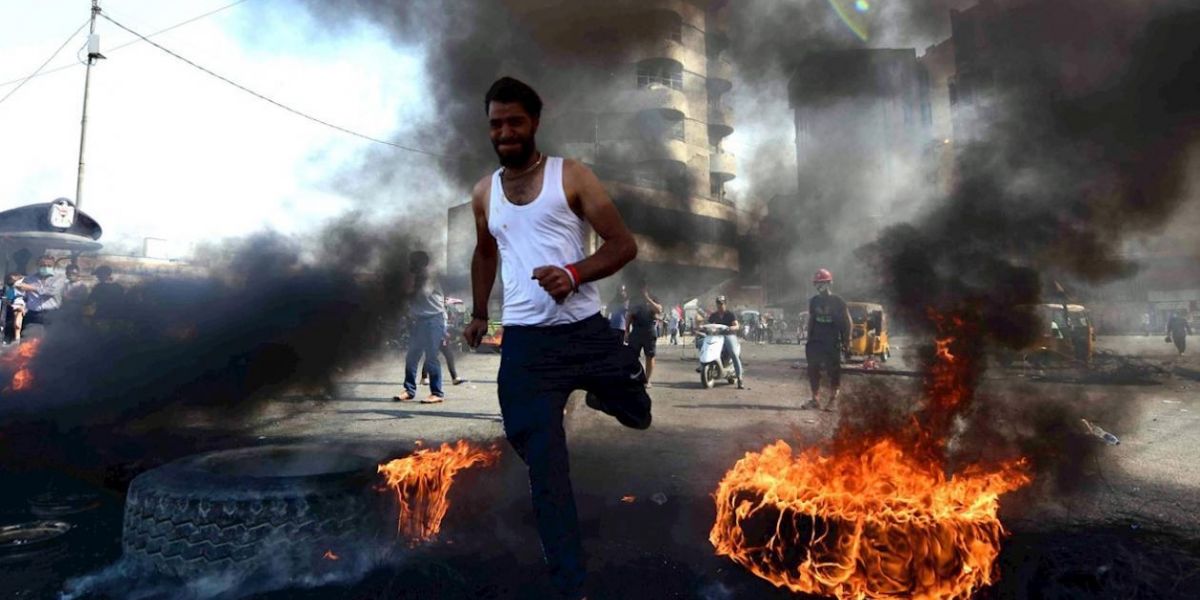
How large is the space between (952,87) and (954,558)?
482 cm

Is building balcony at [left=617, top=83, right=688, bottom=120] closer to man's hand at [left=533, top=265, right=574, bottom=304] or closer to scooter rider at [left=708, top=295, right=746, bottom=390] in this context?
scooter rider at [left=708, top=295, right=746, bottom=390]

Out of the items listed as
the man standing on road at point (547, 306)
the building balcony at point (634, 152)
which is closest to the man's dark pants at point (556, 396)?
the man standing on road at point (547, 306)

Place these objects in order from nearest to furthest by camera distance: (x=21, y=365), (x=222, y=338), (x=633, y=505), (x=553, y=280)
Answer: (x=553, y=280)
(x=633, y=505)
(x=222, y=338)
(x=21, y=365)

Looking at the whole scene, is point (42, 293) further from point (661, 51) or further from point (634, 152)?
point (661, 51)

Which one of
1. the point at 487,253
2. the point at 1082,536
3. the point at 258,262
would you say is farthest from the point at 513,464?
the point at 258,262

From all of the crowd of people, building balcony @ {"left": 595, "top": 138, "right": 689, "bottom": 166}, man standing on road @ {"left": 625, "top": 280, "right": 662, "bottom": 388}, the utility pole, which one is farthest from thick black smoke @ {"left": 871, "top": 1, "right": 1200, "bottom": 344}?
the utility pole

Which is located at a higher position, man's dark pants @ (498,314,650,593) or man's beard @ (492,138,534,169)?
man's beard @ (492,138,534,169)

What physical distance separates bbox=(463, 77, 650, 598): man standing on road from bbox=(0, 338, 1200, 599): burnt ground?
0.57 m

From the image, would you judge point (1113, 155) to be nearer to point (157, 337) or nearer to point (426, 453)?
point (426, 453)

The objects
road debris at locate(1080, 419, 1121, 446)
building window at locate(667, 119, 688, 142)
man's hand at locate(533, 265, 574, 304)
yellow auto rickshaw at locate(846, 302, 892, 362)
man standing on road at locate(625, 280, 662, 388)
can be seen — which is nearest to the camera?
man's hand at locate(533, 265, 574, 304)

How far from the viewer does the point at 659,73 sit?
387 inches

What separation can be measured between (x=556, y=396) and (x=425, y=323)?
527 centimetres

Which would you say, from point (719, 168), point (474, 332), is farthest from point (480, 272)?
point (719, 168)

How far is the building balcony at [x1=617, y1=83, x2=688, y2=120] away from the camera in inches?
372
